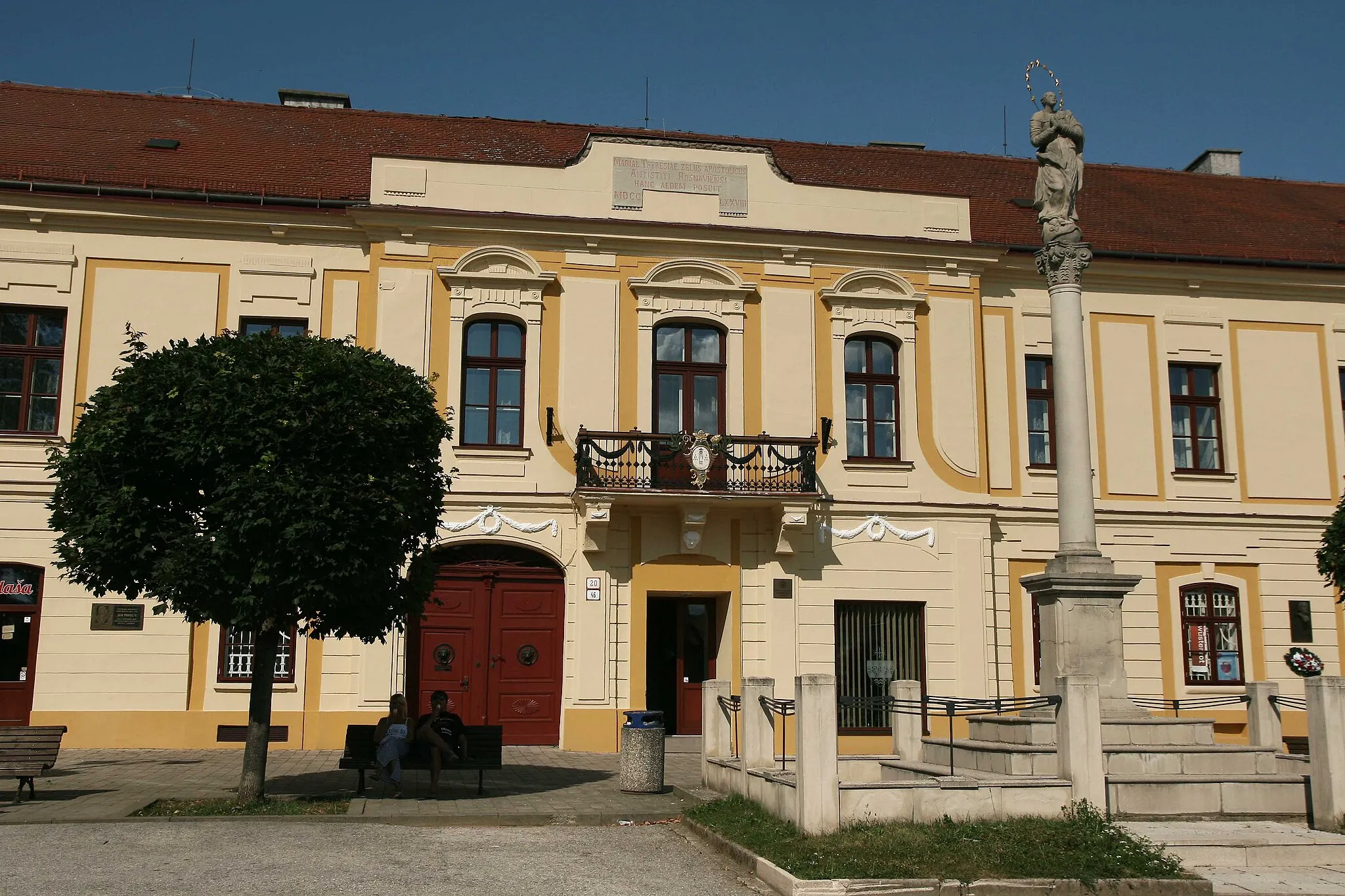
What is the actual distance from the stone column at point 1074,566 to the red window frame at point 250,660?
35.8ft

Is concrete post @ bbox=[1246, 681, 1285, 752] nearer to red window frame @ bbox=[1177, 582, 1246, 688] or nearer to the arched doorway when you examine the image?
red window frame @ bbox=[1177, 582, 1246, 688]

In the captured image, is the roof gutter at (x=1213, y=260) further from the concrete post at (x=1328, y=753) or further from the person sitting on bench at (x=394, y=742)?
the person sitting on bench at (x=394, y=742)

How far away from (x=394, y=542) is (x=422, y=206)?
8646 mm

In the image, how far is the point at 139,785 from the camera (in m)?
14.2

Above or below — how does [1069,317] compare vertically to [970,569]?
above

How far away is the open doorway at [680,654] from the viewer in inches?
813

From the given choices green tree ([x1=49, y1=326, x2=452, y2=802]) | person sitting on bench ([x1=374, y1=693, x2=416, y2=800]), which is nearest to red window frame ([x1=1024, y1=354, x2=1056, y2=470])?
person sitting on bench ([x1=374, y1=693, x2=416, y2=800])

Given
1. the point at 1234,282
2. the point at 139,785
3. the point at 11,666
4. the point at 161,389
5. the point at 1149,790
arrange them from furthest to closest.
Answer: the point at 1234,282 → the point at 11,666 → the point at 139,785 → the point at 161,389 → the point at 1149,790

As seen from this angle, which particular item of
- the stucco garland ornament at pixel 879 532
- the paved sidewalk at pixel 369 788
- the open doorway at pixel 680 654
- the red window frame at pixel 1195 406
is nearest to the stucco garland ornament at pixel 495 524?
the open doorway at pixel 680 654

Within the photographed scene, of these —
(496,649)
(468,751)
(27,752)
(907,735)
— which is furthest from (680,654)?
(27,752)

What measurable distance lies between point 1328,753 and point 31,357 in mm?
18147

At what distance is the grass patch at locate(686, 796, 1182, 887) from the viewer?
9266 millimetres

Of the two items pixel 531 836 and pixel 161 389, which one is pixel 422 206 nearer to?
pixel 161 389

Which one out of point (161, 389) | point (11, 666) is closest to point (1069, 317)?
point (161, 389)
